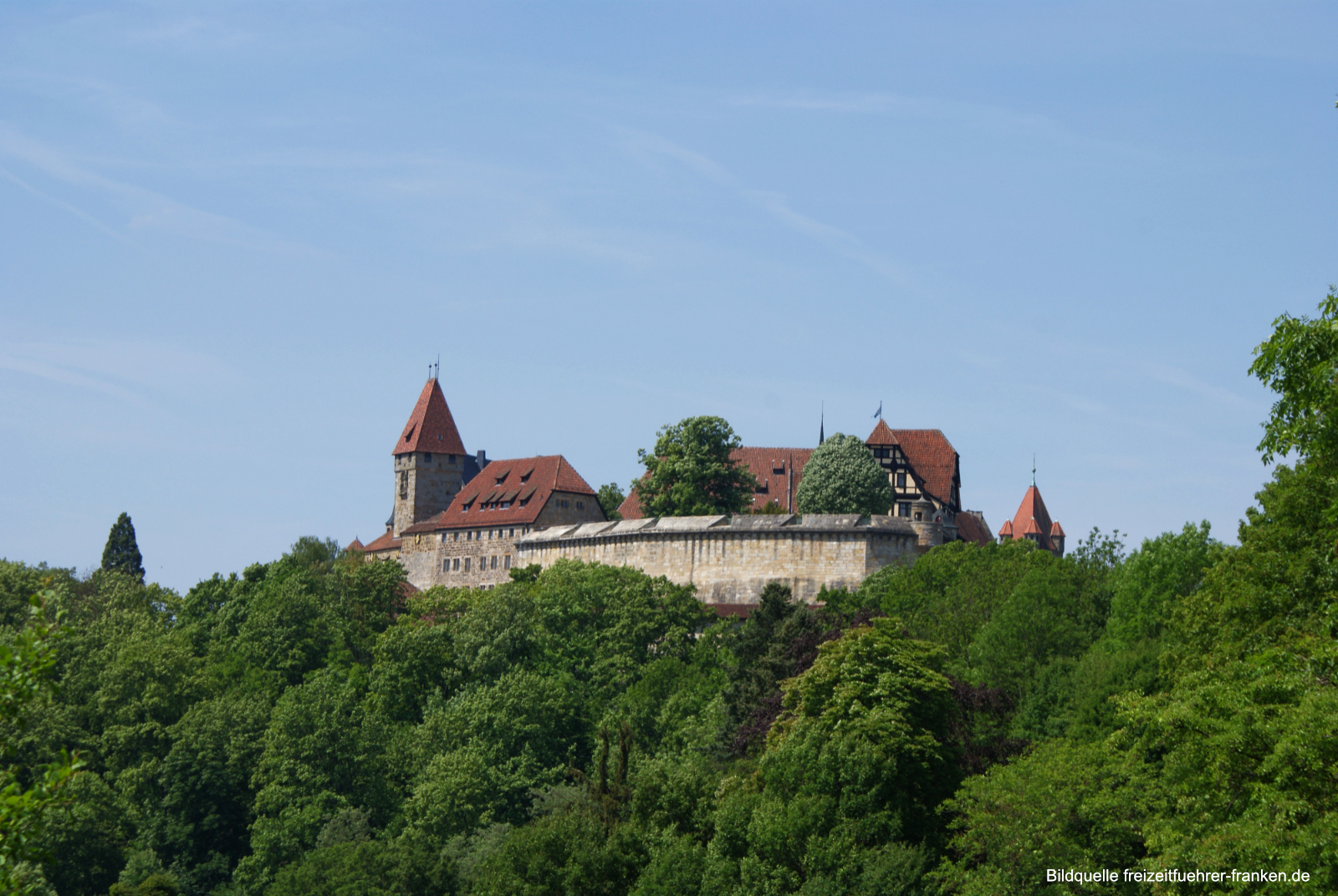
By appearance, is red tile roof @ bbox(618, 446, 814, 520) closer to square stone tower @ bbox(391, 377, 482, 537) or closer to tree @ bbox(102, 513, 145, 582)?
square stone tower @ bbox(391, 377, 482, 537)

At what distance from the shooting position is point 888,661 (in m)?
41.7

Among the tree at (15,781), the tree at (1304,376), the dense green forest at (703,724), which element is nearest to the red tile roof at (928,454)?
the dense green forest at (703,724)

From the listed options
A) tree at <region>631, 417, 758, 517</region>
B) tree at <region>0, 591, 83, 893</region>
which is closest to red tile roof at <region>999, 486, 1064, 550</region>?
tree at <region>631, 417, 758, 517</region>

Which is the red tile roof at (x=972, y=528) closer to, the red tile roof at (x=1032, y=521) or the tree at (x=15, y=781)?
the red tile roof at (x=1032, y=521)

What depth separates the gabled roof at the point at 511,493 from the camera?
282 feet

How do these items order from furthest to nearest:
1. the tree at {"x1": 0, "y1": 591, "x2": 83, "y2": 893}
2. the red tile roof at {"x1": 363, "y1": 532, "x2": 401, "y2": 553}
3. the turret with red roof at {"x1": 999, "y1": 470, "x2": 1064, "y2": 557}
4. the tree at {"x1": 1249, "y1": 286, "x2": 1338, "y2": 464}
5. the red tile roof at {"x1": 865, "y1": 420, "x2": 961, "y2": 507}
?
the turret with red roof at {"x1": 999, "y1": 470, "x2": 1064, "y2": 557} < the red tile roof at {"x1": 363, "y1": 532, "x2": 401, "y2": 553} < the red tile roof at {"x1": 865, "y1": 420, "x2": 961, "y2": 507} < the tree at {"x1": 1249, "y1": 286, "x2": 1338, "y2": 464} < the tree at {"x1": 0, "y1": 591, "x2": 83, "y2": 893}

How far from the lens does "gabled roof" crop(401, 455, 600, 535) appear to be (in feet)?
282

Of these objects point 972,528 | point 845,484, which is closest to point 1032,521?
point 972,528

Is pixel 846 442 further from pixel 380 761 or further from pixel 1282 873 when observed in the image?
pixel 1282 873

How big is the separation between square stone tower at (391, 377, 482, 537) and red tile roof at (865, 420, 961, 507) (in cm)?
2860

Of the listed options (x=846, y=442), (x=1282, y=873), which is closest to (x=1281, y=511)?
(x=1282, y=873)

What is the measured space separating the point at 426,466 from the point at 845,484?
34524 mm

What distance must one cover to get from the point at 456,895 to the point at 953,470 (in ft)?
139

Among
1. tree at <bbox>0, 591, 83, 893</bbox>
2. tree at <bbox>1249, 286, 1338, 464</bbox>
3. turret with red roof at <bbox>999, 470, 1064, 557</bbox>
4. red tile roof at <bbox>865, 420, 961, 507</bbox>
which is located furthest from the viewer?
turret with red roof at <bbox>999, 470, 1064, 557</bbox>
